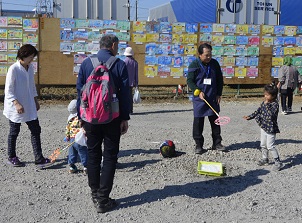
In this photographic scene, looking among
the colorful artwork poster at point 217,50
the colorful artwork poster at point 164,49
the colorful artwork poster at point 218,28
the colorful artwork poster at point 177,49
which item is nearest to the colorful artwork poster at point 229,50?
the colorful artwork poster at point 217,50

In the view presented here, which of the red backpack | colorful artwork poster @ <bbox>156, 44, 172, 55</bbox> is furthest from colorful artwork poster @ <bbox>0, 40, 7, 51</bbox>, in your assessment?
the red backpack

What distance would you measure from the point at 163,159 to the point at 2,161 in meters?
2.45

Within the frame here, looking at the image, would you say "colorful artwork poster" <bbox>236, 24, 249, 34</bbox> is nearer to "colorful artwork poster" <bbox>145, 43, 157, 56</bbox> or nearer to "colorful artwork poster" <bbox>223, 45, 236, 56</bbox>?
"colorful artwork poster" <bbox>223, 45, 236, 56</bbox>

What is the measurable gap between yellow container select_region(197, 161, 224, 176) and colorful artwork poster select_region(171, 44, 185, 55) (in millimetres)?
8485

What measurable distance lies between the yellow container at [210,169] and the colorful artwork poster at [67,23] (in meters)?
8.56

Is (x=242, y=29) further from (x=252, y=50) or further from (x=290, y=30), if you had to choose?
(x=290, y=30)

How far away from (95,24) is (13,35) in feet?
8.02

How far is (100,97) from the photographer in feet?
15.1

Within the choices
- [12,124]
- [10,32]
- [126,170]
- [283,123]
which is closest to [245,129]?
[283,123]

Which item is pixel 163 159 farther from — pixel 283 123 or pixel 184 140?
pixel 283 123

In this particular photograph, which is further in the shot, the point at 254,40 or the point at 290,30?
the point at 290,30

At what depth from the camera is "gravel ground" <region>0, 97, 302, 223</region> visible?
4828 mm

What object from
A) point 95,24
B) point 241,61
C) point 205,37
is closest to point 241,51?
point 241,61

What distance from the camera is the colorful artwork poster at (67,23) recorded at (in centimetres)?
1350
